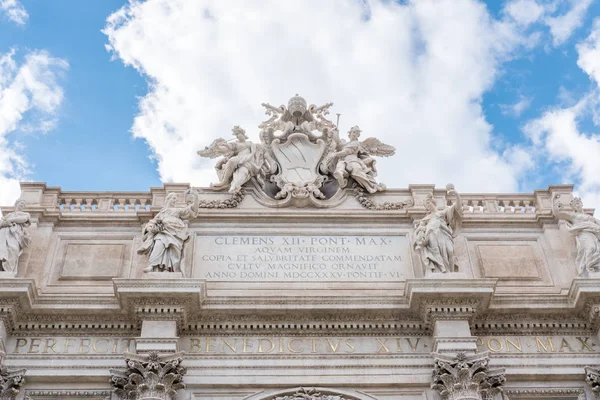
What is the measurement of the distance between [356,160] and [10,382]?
9073 mm

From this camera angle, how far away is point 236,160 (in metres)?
20.2

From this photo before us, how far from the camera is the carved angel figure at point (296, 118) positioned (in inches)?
834

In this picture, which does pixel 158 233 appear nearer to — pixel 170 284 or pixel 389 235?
pixel 170 284

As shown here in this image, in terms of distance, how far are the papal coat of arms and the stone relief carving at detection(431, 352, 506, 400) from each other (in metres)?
5.12

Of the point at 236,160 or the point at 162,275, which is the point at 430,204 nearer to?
the point at 236,160

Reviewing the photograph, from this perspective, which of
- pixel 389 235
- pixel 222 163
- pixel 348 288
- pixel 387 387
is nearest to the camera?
pixel 387 387

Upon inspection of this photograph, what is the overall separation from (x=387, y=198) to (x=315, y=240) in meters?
2.13

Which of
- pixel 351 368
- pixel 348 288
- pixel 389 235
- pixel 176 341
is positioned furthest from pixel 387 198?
pixel 176 341

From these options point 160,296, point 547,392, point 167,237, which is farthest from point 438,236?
point 160,296

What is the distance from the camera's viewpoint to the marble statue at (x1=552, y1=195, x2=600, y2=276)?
1792 centimetres

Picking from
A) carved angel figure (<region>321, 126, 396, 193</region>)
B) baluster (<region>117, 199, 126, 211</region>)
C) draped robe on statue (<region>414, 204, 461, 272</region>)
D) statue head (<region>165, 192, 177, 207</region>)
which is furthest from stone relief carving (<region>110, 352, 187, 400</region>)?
carved angel figure (<region>321, 126, 396, 193</region>)

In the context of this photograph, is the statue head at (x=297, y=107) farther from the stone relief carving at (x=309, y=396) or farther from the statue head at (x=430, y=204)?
the stone relief carving at (x=309, y=396)

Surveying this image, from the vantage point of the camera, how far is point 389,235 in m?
19.2

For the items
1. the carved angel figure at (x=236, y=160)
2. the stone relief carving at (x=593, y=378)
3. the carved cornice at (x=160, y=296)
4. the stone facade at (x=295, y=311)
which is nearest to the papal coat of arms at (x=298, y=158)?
the carved angel figure at (x=236, y=160)
